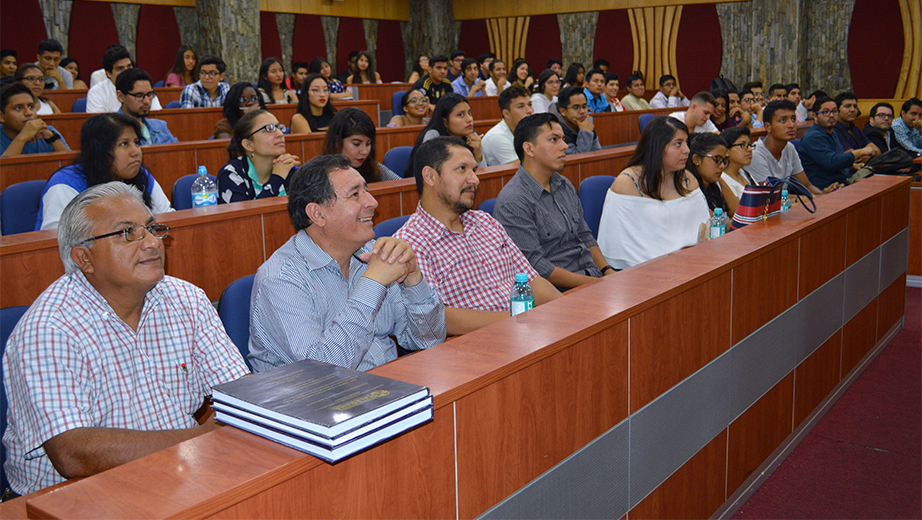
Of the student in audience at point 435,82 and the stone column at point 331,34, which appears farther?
the stone column at point 331,34

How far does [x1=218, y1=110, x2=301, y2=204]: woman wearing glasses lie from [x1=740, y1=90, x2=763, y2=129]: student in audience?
598cm

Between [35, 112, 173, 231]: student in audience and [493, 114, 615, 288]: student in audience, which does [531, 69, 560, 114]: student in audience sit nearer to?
[493, 114, 615, 288]: student in audience

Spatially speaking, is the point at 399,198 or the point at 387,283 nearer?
the point at 387,283

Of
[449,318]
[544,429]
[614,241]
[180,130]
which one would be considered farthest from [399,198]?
[180,130]

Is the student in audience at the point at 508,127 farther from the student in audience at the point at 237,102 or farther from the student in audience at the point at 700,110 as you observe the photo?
the student in audience at the point at 700,110

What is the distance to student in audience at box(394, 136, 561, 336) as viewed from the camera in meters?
2.54

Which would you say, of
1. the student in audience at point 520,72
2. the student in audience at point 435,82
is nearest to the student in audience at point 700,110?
the student in audience at point 435,82

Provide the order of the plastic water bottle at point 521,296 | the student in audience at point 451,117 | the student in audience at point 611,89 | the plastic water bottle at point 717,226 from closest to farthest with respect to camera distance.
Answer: the plastic water bottle at point 521,296 < the plastic water bottle at point 717,226 < the student in audience at point 451,117 < the student in audience at point 611,89

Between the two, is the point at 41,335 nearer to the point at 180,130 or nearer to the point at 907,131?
the point at 180,130

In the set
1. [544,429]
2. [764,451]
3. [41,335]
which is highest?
[41,335]

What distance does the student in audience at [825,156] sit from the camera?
19.4 ft

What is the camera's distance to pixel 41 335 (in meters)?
1.55

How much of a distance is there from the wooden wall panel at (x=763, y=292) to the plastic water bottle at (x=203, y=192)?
2.49 metres

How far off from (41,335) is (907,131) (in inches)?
319
